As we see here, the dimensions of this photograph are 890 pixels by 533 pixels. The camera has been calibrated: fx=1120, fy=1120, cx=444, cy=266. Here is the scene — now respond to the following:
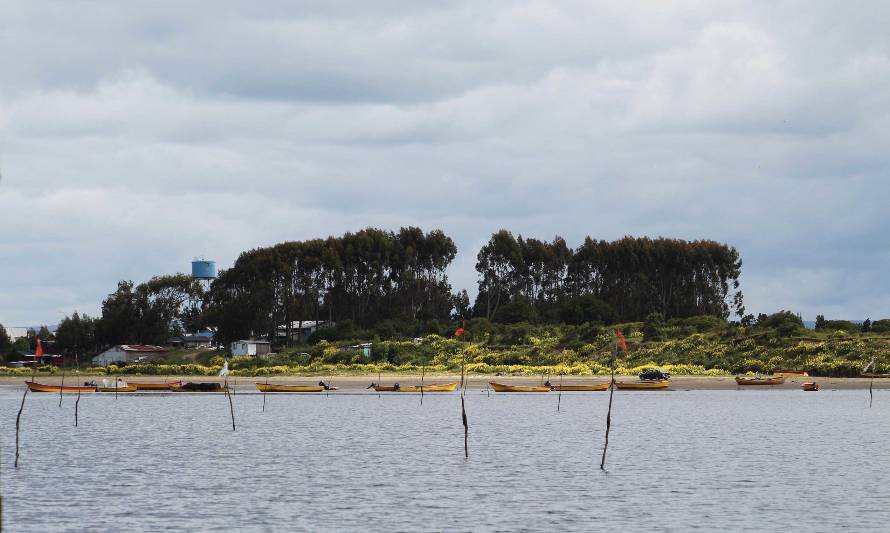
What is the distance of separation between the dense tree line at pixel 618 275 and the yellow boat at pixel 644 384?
53.1m

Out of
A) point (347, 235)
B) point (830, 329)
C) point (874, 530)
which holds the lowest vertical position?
point (874, 530)

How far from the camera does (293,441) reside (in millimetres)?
69188

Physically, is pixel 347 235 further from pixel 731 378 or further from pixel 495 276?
pixel 731 378

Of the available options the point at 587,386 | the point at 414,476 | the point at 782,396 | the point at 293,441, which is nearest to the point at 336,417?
the point at 293,441

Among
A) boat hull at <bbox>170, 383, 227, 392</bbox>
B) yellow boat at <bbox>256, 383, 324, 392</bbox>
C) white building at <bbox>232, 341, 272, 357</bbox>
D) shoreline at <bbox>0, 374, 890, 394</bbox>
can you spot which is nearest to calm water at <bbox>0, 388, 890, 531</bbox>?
yellow boat at <bbox>256, 383, 324, 392</bbox>

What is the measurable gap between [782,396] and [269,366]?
5854 centimetres

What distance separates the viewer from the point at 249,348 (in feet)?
474

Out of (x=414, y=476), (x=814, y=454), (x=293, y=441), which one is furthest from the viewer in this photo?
(x=293, y=441)

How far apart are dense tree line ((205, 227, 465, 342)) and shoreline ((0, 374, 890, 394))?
29343 mm

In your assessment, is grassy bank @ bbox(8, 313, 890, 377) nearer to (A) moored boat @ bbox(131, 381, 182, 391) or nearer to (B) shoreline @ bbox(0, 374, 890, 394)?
(B) shoreline @ bbox(0, 374, 890, 394)

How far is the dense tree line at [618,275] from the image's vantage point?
168m

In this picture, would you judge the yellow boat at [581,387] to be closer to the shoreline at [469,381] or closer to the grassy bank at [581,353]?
the shoreline at [469,381]

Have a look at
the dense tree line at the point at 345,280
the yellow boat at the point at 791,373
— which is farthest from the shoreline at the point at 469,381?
the dense tree line at the point at 345,280

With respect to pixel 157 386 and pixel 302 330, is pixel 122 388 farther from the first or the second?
pixel 302 330
